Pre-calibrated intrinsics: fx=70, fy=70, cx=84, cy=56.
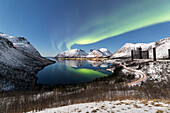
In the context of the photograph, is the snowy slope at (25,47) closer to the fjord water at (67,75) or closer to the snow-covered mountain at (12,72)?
the snow-covered mountain at (12,72)

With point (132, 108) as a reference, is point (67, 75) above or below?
below

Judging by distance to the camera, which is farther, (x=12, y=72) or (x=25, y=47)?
(x=25, y=47)

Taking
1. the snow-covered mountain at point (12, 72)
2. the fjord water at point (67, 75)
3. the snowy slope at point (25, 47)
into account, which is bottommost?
the fjord water at point (67, 75)

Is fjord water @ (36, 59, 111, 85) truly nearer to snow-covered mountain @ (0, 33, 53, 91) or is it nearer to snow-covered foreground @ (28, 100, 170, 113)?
snow-covered mountain @ (0, 33, 53, 91)

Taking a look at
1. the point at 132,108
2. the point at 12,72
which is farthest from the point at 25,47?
the point at 132,108

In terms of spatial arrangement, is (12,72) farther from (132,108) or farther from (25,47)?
(25,47)

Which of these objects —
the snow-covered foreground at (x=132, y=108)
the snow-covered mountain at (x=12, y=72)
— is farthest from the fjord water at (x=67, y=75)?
the snow-covered foreground at (x=132, y=108)

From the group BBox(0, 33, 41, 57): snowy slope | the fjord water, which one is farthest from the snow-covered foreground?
BBox(0, 33, 41, 57): snowy slope

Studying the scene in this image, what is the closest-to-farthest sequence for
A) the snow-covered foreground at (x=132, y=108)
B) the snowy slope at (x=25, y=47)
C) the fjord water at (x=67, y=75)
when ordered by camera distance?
the snow-covered foreground at (x=132, y=108), the fjord water at (x=67, y=75), the snowy slope at (x=25, y=47)

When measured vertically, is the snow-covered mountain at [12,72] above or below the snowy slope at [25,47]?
below

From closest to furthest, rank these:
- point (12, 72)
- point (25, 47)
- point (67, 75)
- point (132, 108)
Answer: point (132, 108)
point (12, 72)
point (67, 75)
point (25, 47)

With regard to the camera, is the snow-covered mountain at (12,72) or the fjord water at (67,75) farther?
the fjord water at (67,75)

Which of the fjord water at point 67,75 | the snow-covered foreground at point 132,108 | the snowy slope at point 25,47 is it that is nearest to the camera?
the snow-covered foreground at point 132,108

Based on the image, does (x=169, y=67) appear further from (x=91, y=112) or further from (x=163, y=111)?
(x=91, y=112)
